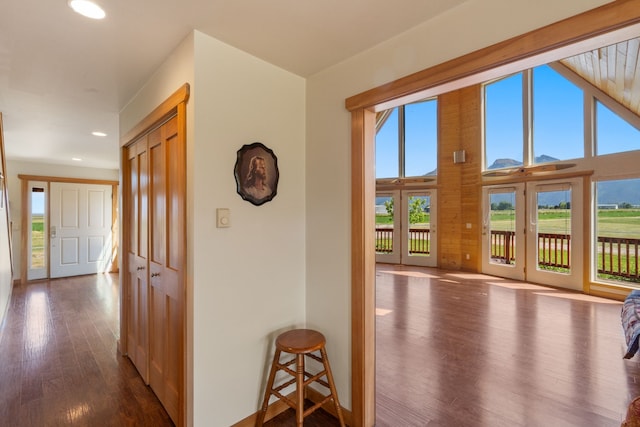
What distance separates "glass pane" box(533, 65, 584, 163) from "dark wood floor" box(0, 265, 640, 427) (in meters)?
2.78

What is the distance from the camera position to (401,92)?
1.64 meters

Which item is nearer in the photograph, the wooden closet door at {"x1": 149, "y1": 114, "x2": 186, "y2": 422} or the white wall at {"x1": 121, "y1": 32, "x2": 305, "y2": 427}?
the white wall at {"x1": 121, "y1": 32, "x2": 305, "y2": 427}

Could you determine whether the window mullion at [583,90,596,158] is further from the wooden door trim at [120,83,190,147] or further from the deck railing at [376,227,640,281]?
the wooden door trim at [120,83,190,147]

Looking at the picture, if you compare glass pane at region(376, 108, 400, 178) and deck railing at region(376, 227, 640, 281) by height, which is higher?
glass pane at region(376, 108, 400, 178)

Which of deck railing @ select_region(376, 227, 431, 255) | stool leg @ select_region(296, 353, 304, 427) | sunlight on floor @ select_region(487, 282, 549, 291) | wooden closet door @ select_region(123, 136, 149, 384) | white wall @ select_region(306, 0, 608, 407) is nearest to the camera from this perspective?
white wall @ select_region(306, 0, 608, 407)

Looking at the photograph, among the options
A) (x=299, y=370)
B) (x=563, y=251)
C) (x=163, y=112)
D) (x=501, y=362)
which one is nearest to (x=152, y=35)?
(x=163, y=112)

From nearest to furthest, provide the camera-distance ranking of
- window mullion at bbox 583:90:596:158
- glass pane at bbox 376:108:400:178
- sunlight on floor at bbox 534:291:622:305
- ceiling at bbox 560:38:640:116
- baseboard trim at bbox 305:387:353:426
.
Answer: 1. baseboard trim at bbox 305:387:353:426
2. ceiling at bbox 560:38:640:116
3. sunlight on floor at bbox 534:291:622:305
4. window mullion at bbox 583:90:596:158
5. glass pane at bbox 376:108:400:178

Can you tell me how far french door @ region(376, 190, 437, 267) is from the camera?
7551 millimetres

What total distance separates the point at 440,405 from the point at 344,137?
6.83 ft

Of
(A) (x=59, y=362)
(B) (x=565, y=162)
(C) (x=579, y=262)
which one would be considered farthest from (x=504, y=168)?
(A) (x=59, y=362)

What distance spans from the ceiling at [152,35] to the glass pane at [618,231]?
5.59 m

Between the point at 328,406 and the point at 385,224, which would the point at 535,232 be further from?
the point at 328,406

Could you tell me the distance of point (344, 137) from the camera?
6.41ft

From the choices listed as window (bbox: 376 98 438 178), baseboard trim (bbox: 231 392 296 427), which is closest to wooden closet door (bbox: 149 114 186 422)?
baseboard trim (bbox: 231 392 296 427)
